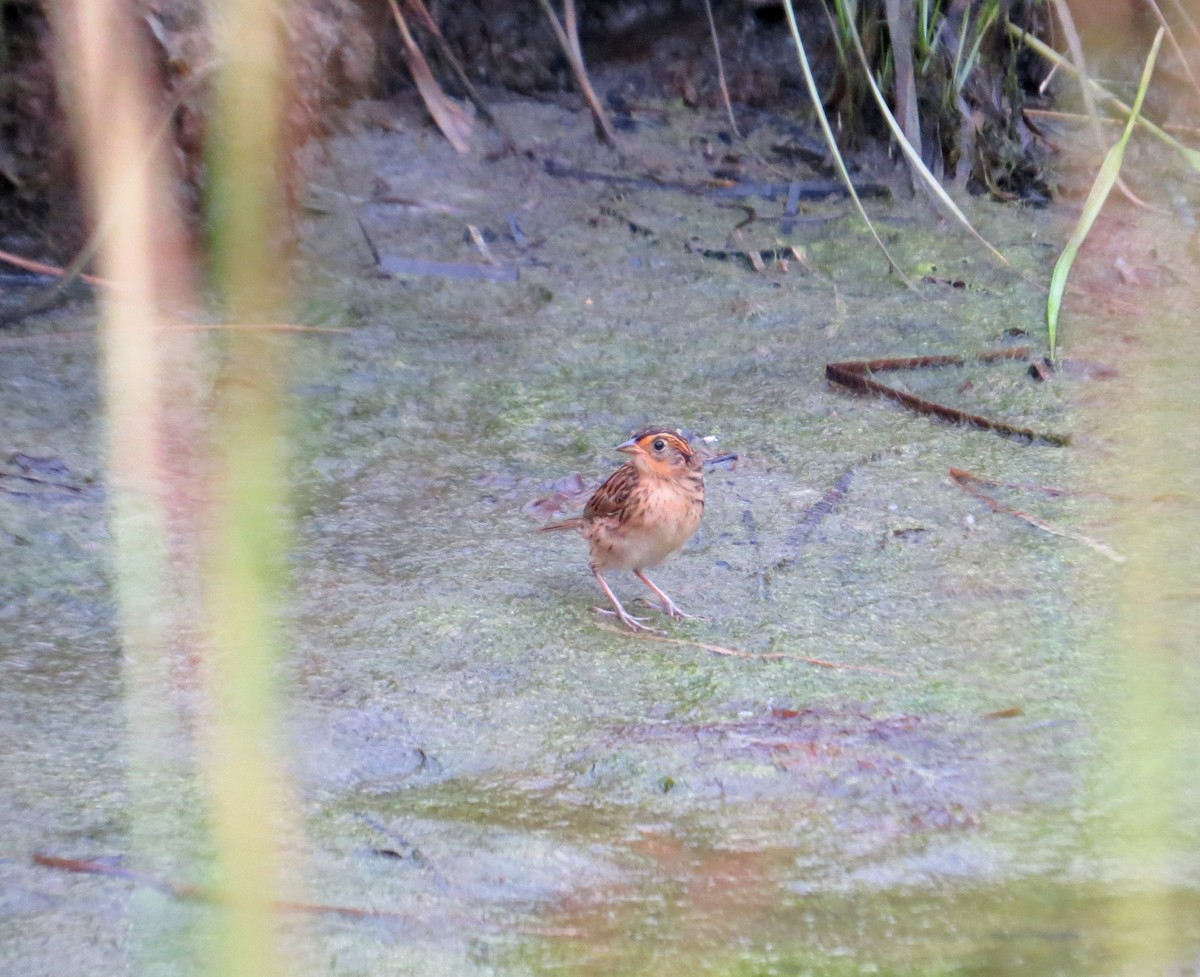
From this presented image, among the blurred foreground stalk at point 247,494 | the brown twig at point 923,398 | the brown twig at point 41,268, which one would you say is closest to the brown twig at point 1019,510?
the brown twig at point 923,398

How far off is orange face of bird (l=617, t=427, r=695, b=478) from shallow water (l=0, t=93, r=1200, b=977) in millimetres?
310

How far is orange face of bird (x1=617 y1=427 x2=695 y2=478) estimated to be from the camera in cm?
401

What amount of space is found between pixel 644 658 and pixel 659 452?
27.6 inches

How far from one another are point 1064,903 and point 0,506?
2.83 m

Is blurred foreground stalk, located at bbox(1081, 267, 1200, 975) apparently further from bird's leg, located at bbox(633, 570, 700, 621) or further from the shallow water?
bird's leg, located at bbox(633, 570, 700, 621)

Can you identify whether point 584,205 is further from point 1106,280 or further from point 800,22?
point 1106,280

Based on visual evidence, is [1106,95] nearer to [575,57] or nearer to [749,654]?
[575,57]

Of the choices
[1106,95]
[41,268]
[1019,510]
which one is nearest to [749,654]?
[1019,510]

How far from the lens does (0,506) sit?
3.98 m

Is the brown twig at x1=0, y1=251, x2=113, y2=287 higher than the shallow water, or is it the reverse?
the brown twig at x1=0, y1=251, x2=113, y2=287

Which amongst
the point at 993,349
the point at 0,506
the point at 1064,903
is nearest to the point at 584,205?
the point at 993,349

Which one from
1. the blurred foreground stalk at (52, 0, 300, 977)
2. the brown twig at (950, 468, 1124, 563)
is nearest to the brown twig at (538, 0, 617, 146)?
the blurred foreground stalk at (52, 0, 300, 977)

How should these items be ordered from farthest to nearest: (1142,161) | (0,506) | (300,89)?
1. (1142,161)
2. (300,89)
3. (0,506)

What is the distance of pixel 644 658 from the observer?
11.6 ft
